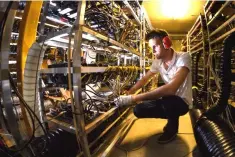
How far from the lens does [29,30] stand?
1.51 metres

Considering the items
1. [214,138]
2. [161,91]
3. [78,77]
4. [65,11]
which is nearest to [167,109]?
[161,91]

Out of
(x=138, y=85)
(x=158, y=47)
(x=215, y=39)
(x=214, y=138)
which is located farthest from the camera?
(x=215, y=39)

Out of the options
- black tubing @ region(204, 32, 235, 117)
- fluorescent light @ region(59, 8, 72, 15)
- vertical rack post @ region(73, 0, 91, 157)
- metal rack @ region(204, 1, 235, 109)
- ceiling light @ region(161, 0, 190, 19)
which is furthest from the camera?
ceiling light @ region(161, 0, 190, 19)

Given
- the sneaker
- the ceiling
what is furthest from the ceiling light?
the sneaker

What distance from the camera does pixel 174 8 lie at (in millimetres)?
5086

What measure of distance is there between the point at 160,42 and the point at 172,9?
12.0 ft

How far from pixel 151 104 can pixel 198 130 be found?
0.54 meters

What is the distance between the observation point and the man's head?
1.95 meters

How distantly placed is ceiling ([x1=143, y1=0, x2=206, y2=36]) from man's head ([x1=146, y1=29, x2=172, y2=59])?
282 centimetres

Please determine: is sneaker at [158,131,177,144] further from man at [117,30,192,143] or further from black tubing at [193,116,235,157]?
black tubing at [193,116,235,157]

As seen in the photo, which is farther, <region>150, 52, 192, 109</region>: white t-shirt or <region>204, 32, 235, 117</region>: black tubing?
<region>150, 52, 192, 109</region>: white t-shirt

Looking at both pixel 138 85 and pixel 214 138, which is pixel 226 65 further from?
pixel 138 85

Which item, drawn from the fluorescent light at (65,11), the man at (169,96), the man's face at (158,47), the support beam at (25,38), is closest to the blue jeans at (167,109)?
the man at (169,96)

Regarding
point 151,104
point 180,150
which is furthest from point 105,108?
point 180,150
